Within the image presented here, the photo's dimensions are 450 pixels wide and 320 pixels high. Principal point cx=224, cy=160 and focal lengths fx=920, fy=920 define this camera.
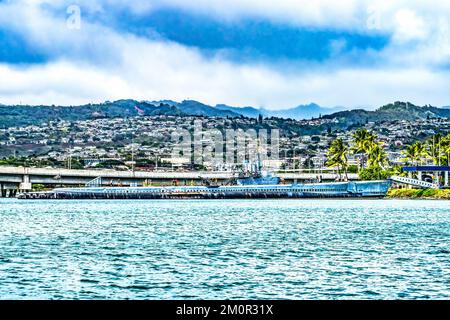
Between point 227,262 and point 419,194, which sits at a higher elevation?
point 419,194

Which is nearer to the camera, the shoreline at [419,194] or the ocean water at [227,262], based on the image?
the ocean water at [227,262]

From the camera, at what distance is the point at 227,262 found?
48.3 metres

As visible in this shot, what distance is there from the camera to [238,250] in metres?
55.4

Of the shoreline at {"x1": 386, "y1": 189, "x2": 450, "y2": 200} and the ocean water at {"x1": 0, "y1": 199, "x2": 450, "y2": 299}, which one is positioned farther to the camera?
the shoreline at {"x1": 386, "y1": 189, "x2": 450, "y2": 200}

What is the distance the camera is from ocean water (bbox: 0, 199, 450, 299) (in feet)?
122

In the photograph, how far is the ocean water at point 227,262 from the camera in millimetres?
37219

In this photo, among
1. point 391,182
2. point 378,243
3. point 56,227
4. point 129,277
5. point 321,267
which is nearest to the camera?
point 129,277

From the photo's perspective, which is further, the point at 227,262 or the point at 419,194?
the point at 419,194

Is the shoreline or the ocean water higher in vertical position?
the shoreline

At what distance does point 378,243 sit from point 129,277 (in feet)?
76.8

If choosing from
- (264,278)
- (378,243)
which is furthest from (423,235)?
(264,278)

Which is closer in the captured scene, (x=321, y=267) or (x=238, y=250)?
(x=321, y=267)
